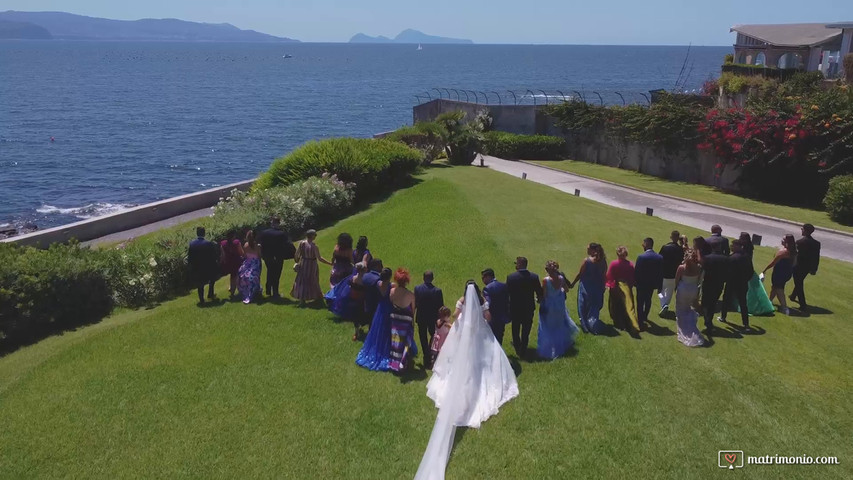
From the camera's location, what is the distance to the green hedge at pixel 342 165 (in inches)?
984

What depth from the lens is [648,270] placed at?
38.3 feet

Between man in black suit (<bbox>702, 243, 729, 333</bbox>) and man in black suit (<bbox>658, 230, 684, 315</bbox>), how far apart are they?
929mm

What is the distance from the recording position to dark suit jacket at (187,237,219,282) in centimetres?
1366

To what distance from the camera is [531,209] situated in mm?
22047

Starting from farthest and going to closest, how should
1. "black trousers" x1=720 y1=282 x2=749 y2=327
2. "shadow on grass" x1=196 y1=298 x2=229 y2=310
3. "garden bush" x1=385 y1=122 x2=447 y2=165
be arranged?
"garden bush" x1=385 y1=122 x2=447 y2=165
"shadow on grass" x1=196 y1=298 x2=229 y2=310
"black trousers" x1=720 y1=282 x2=749 y2=327

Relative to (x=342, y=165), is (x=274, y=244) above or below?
below

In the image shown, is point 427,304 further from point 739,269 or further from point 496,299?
point 739,269

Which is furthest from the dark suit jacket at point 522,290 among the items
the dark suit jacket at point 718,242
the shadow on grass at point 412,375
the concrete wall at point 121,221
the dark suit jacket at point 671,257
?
the concrete wall at point 121,221

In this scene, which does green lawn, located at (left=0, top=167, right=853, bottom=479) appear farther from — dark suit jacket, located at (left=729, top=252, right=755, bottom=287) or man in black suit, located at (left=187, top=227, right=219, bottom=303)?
dark suit jacket, located at (left=729, top=252, right=755, bottom=287)

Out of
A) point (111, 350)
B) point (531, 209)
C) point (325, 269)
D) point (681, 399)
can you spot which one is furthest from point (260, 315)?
point (531, 209)

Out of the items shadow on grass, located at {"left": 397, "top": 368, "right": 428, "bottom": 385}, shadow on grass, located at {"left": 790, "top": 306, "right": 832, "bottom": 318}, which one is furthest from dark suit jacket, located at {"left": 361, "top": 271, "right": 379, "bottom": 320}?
shadow on grass, located at {"left": 790, "top": 306, "right": 832, "bottom": 318}

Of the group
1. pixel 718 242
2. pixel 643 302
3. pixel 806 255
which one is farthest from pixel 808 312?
pixel 643 302

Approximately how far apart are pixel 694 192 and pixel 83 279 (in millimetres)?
23658

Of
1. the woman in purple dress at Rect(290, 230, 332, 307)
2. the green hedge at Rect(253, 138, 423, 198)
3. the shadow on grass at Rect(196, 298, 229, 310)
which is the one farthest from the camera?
the green hedge at Rect(253, 138, 423, 198)
